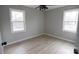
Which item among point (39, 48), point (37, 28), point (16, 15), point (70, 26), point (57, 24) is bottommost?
point (39, 48)

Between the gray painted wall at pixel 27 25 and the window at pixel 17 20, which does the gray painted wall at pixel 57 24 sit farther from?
the window at pixel 17 20

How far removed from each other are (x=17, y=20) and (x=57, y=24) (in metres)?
2.48

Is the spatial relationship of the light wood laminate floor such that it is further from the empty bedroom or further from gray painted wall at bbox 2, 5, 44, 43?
gray painted wall at bbox 2, 5, 44, 43

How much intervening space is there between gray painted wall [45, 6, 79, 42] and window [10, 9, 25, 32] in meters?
1.97

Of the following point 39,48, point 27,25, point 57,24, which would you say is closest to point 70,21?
point 57,24

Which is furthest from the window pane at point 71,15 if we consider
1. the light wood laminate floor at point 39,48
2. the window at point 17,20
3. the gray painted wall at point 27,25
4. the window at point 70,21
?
the window at point 17,20

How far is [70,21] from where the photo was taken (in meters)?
3.58

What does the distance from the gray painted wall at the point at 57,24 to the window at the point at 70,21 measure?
21 centimetres

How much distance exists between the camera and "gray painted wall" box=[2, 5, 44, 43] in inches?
115

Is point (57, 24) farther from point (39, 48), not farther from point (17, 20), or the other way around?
point (17, 20)

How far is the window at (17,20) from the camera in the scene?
3192 mm

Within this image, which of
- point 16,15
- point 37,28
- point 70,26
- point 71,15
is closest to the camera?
point 16,15

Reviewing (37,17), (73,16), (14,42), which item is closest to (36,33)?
(37,17)
